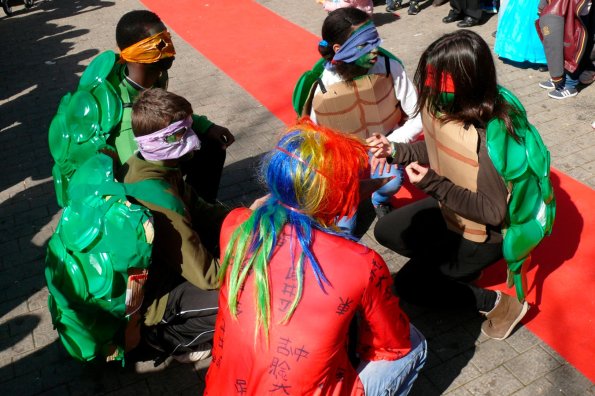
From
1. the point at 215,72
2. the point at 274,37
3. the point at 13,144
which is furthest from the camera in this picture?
the point at 274,37

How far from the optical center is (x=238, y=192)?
5195 millimetres

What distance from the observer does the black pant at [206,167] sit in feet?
14.0

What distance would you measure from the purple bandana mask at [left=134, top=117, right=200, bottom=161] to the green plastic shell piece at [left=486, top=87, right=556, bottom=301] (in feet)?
4.84

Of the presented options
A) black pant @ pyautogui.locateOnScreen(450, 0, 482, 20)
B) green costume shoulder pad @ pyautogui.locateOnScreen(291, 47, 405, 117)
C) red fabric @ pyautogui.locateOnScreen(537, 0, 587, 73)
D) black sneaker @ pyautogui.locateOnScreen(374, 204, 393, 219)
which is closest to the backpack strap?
green costume shoulder pad @ pyautogui.locateOnScreen(291, 47, 405, 117)

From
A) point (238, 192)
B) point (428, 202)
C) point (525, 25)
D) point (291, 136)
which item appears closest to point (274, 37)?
point (525, 25)

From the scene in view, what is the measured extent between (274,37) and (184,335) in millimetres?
6041

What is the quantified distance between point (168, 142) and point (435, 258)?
5.03 feet

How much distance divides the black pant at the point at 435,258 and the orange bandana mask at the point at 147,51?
1.70 metres

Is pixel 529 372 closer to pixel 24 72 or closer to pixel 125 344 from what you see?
pixel 125 344

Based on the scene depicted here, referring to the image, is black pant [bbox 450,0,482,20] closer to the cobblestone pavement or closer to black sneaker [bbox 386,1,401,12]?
the cobblestone pavement

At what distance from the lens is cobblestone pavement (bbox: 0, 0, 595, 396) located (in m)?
3.38

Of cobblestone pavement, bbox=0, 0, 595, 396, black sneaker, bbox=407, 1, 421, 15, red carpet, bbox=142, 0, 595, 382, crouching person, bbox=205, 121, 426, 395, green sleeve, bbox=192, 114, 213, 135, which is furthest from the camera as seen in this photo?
black sneaker, bbox=407, 1, 421, 15

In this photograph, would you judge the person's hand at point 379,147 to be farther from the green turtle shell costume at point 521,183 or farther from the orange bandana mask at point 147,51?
the orange bandana mask at point 147,51

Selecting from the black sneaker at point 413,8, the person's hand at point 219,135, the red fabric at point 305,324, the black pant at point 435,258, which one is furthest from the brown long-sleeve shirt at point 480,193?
the black sneaker at point 413,8
